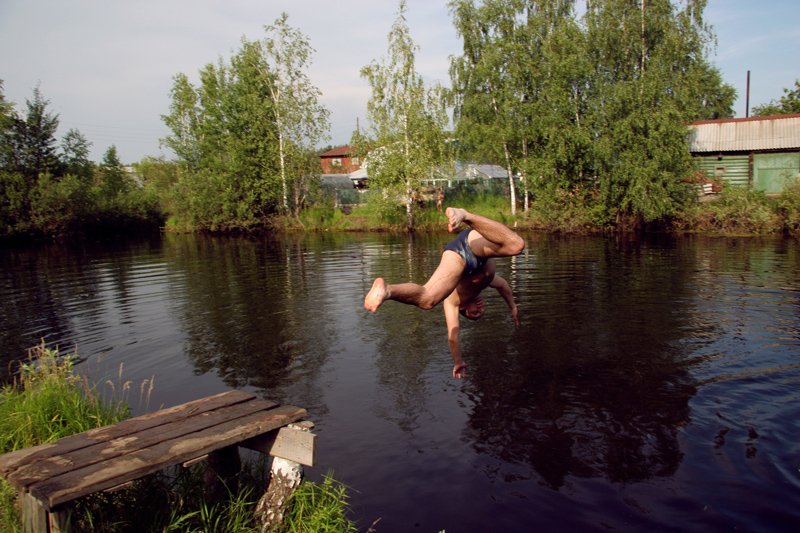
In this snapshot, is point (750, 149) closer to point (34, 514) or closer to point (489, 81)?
point (489, 81)

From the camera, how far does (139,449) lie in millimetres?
4078

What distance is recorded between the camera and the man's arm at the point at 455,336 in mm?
6891

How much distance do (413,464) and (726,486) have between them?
125 inches

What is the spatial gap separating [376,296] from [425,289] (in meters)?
1.01

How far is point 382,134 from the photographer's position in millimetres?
39000

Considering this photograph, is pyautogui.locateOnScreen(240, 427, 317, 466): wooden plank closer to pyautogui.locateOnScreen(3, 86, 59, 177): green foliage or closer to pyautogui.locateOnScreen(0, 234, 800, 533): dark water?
pyautogui.locateOnScreen(0, 234, 800, 533): dark water

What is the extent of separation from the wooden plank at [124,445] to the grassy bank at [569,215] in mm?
31580

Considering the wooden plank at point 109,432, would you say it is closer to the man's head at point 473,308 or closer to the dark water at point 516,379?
the dark water at point 516,379

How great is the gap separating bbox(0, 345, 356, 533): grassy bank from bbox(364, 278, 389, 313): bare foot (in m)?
1.62

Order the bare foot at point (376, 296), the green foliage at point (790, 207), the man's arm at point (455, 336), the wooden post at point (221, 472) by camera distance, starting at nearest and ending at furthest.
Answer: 1. the wooden post at point (221, 472)
2. the bare foot at point (376, 296)
3. the man's arm at point (455, 336)
4. the green foliage at point (790, 207)

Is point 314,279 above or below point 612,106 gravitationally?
below

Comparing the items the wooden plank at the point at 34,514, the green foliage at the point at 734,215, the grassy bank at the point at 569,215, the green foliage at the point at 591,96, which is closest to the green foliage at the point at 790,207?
the grassy bank at the point at 569,215

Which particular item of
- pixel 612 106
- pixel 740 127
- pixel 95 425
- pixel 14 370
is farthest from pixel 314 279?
pixel 740 127

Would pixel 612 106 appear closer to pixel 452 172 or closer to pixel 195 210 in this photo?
pixel 452 172
